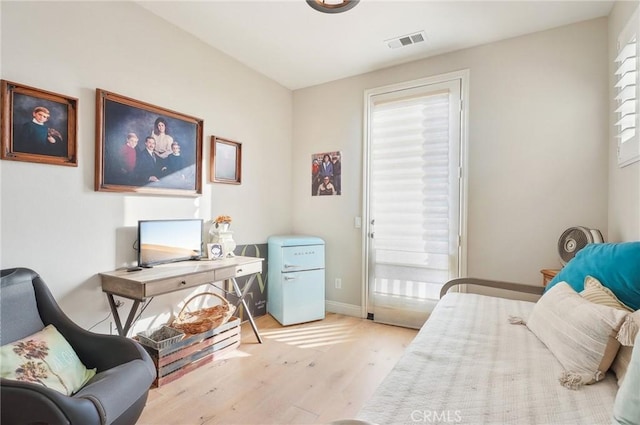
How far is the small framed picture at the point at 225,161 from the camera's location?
293 cm

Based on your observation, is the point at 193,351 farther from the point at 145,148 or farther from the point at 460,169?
the point at 460,169

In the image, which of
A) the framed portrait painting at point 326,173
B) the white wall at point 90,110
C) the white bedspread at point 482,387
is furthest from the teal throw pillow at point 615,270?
the white wall at point 90,110

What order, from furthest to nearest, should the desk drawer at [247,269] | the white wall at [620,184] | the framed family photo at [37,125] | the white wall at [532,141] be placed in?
the desk drawer at [247,269] < the white wall at [532,141] < the white wall at [620,184] < the framed family photo at [37,125]

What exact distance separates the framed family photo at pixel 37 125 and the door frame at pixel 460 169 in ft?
8.25

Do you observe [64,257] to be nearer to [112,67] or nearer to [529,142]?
[112,67]

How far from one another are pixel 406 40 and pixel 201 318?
299cm

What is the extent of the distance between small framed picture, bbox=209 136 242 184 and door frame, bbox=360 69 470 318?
4.43 feet

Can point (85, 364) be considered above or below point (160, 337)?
above

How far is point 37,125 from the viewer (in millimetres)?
1832

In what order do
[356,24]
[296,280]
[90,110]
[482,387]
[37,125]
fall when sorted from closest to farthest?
[482,387], [37,125], [90,110], [356,24], [296,280]

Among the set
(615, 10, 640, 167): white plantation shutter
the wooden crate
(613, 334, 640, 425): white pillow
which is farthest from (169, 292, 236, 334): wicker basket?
(615, 10, 640, 167): white plantation shutter

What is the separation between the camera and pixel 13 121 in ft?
5.70

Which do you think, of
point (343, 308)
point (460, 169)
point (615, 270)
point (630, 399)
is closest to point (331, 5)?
point (460, 169)

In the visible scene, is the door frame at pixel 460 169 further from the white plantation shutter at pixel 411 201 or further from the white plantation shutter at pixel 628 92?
the white plantation shutter at pixel 628 92
